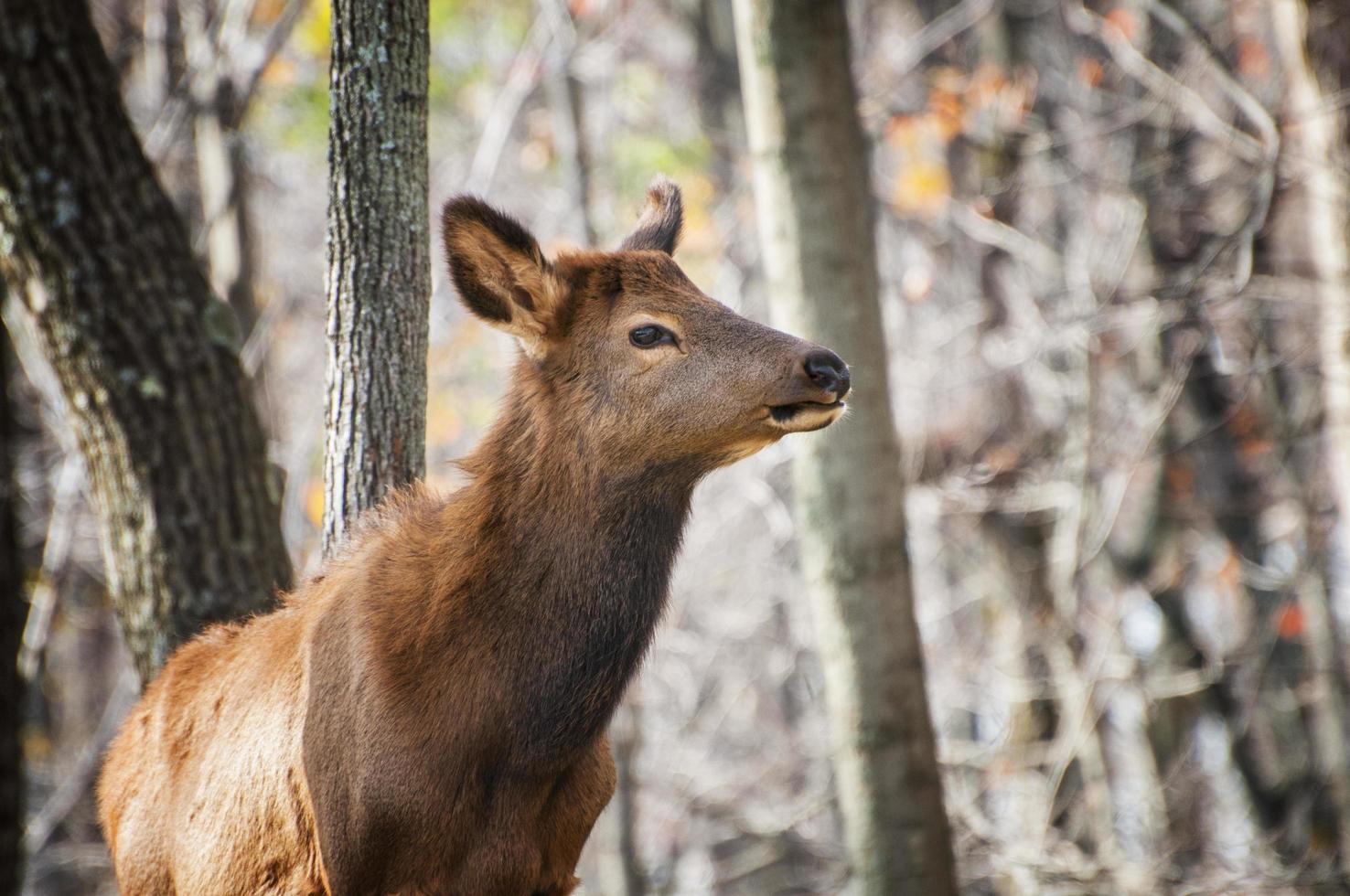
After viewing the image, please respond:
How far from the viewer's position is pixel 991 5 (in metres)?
11.9

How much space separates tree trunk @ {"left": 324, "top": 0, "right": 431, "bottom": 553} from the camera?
164 inches

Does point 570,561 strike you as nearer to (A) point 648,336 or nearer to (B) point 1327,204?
(A) point 648,336

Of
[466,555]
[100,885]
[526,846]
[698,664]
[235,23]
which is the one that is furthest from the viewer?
[698,664]

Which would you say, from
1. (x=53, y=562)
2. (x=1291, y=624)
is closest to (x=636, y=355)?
(x=53, y=562)

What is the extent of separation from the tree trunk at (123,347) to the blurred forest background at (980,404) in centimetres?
239

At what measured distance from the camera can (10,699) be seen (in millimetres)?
6527

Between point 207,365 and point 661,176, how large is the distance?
2067mm

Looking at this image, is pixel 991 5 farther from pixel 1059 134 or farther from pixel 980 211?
pixel 980 211

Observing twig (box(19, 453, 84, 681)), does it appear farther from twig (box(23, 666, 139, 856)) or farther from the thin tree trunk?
the thin tree trunk

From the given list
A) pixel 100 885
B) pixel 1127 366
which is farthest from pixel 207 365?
pixel 1127 366

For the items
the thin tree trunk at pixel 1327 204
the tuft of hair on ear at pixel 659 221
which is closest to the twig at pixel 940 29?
the thin tree trunk at pixel 1327 204

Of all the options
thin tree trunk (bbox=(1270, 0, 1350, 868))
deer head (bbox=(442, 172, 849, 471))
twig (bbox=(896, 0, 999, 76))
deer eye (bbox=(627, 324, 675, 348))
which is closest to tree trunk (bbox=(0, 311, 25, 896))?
deer head (bbox=(442, 172, 849, 471))

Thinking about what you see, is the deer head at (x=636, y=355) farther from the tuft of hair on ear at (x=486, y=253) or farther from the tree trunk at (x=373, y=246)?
the tree trunk at (x=373, y=246)

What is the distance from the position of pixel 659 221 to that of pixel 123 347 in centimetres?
226
